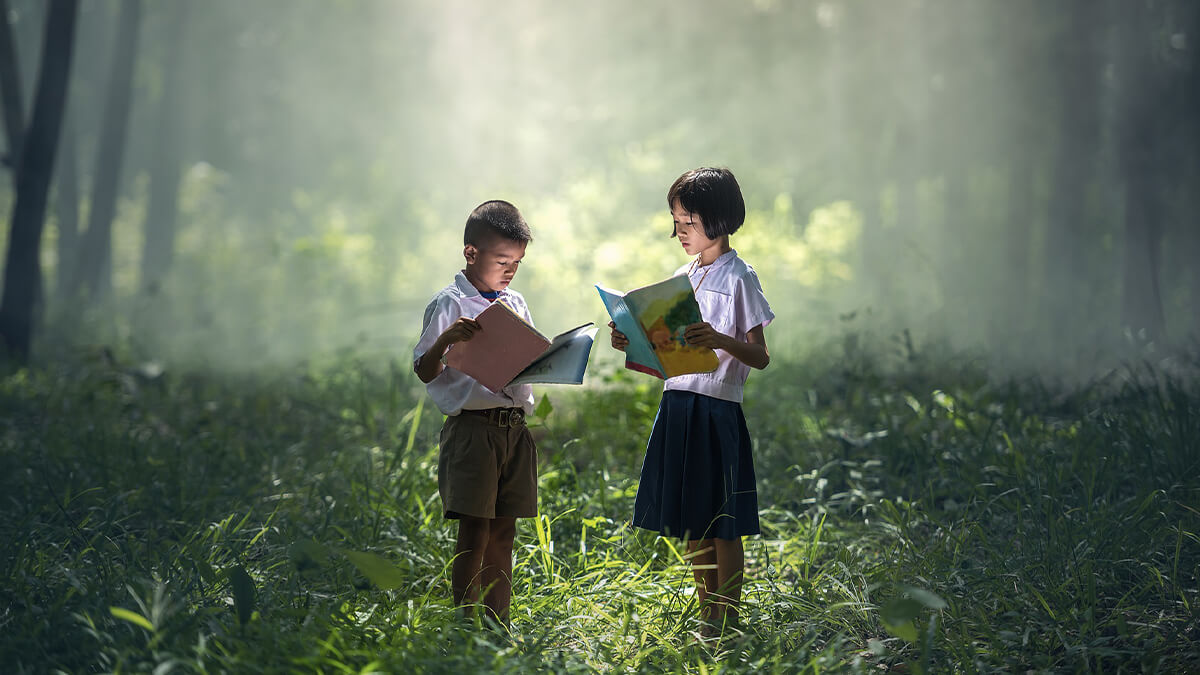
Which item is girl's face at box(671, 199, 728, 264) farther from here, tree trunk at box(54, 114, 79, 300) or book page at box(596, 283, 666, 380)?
tree trunk at box(54, 114, 79, 300)

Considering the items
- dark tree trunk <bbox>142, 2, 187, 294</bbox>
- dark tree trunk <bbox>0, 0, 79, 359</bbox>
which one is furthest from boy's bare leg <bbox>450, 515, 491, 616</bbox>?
dark tree trunk <bbox>142, 2, 187, 294</bbox>

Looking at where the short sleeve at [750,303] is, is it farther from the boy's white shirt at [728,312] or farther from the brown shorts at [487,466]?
the brown shorts at [487,466]

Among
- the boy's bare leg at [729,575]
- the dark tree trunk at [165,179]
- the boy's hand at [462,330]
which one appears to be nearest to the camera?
the boy's hand at [462,330]

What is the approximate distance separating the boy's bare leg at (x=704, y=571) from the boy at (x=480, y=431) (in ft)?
1.78

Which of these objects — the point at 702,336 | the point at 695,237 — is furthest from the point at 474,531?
the point at 695,237

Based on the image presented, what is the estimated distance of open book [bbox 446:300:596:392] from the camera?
256cm

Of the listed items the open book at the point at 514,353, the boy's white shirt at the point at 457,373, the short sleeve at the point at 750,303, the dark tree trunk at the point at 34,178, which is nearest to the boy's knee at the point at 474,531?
the boy's white shirt at the point at 457,373

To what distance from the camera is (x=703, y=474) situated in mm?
2850

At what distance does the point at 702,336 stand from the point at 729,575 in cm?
82

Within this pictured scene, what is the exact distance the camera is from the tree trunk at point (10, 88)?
299 inches

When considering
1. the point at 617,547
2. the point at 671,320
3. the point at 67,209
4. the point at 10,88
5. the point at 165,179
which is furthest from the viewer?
the point at 165,179

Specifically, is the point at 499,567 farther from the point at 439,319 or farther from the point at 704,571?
the point at 439,319

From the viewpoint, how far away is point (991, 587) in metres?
2.97

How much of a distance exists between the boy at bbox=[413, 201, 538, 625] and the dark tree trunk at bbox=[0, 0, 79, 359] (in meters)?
5.94
